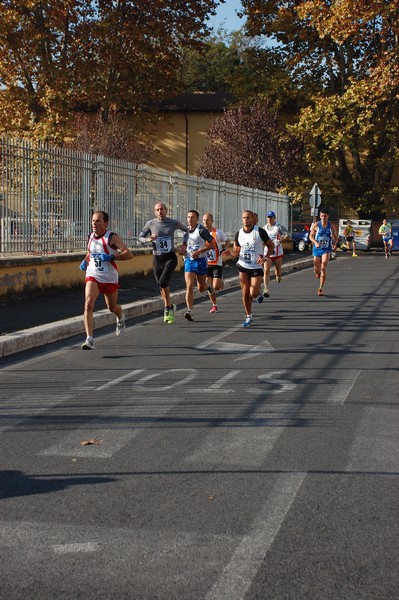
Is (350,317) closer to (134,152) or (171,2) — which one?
(171,2)

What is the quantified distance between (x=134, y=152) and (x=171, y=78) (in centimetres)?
534

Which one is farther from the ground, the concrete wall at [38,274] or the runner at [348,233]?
the runner at [348,233]

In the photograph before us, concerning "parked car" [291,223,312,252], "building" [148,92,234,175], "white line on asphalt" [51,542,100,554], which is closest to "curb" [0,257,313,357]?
"white line on asphalt" [51,542,100,554]

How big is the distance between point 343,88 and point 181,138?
45.2 feet

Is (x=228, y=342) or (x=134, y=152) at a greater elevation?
(x=134, y=152)

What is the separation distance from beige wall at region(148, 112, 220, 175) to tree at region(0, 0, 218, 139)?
1440cm

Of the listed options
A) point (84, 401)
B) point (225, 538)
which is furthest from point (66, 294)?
point (225, 538)

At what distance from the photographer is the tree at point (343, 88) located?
42406 mm

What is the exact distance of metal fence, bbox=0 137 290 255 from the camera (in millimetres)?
15758

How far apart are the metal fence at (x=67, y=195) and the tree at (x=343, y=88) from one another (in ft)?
62.8

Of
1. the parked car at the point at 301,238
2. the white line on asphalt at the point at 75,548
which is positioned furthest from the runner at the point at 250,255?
the parked car at the point at 301,238

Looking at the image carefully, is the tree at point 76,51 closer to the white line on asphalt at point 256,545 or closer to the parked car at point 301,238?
the parked car at point 301,238

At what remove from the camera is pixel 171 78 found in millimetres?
46719

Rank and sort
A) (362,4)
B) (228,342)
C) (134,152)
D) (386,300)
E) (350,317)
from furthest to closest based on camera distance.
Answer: (134,152)
(362,4)
(386,300)
(350,317)
(228,342)
